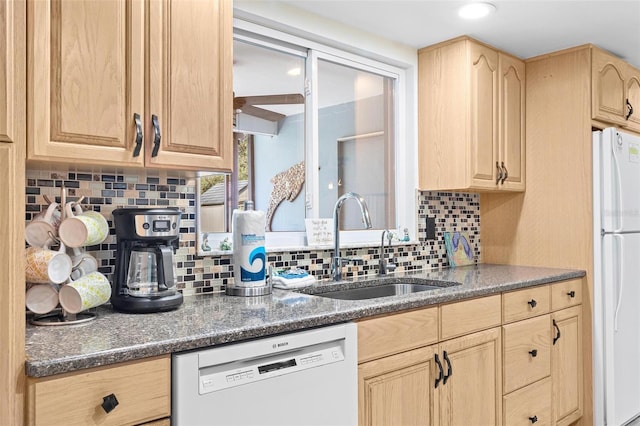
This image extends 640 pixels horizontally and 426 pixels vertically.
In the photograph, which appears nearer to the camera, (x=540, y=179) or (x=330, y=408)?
(x=330, y=408)

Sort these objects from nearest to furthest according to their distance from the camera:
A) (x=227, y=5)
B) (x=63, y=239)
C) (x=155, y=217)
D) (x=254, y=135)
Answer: (x=63, y=239) < (x=155, y=217) < (x=227, y=5) < (x=254, y=135)

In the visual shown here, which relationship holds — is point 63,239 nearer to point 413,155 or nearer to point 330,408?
point 330,408

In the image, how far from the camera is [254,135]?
2.39m

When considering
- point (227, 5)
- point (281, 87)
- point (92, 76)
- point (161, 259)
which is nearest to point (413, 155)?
point (281, 87)

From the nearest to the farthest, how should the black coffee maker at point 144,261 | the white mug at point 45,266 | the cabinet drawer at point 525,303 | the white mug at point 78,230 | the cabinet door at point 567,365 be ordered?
1. the white mug at point 45,266
2. the white mug at point 78,230
3. the black coffee maker at point 144,261
4. the cabinet drawer at point 525,303
5. the cabinet door at point 567,365

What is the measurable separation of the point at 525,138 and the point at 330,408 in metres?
2.24

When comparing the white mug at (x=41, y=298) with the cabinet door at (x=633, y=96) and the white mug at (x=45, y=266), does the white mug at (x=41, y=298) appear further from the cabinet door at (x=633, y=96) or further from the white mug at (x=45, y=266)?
the cabinet door at (x=633, y=96)

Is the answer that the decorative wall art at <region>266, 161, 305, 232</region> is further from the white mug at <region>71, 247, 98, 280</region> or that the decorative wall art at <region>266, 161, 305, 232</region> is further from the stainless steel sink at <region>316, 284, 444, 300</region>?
the white mug at <region>71, 247, 98, 280</region>

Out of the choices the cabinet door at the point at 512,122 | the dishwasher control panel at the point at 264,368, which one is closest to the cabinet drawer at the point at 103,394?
the dishwasher control panel at the point at 264,368

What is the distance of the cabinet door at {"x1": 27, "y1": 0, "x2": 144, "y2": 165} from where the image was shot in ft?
4.36

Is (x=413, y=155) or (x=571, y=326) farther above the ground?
(x=413, y=155)

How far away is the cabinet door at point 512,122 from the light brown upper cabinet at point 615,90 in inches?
15.6

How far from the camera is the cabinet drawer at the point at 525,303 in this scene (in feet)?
7.70

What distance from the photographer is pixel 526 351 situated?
8.05ft
